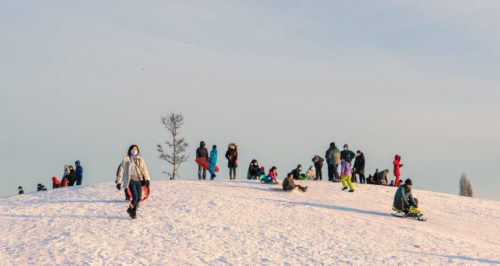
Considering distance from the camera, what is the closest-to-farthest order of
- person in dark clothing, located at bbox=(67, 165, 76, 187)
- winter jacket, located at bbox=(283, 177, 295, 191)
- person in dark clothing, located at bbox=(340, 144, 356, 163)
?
winter jacket, located at bbox=(283, 177, 295, 191)
person in dark clothing, located at bbox=(340, 144, 356, 163)
person in dark clothing, located at bbox=(67, 165, 76, 187)

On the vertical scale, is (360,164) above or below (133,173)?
above

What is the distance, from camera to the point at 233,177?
Result: 3195cm

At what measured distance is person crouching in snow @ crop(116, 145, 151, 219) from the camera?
18516mm

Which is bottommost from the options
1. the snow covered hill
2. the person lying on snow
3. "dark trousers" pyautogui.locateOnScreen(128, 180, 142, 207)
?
the snow covered hill

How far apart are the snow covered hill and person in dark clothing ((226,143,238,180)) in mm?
5234

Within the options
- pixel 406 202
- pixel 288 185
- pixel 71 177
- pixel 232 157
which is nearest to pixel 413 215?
pixel 406 202

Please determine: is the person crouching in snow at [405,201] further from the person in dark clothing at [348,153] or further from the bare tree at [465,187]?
the bare tree at [465,187]

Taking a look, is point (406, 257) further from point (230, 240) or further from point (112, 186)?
point (112, 186)

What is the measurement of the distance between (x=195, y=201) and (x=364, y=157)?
A: 1367cm

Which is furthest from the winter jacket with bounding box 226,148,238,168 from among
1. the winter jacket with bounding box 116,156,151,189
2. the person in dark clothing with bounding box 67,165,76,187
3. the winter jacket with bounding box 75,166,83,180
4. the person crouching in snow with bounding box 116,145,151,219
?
the winter jacket with bounding box 116,156,151,189

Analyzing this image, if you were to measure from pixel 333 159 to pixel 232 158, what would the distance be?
5.29 meters

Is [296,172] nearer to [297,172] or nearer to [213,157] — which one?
[297,172]

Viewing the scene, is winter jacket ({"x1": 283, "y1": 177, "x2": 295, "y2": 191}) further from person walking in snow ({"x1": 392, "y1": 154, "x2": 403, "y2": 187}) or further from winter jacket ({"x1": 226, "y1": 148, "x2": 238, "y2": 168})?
person walking in snow ({"x1": 392, "y1": 154, "x2": 403, "y2": 187})

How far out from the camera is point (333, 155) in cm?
3181
